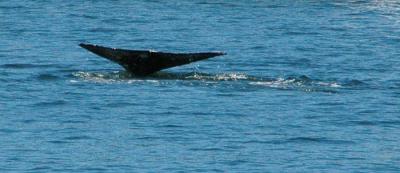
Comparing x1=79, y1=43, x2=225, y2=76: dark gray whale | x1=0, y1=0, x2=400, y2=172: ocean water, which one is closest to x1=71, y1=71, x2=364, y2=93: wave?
x1=0, y1=0, x2=400, y2=172: ocean water

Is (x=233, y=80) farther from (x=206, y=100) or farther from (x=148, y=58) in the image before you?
(x=206, y=100)

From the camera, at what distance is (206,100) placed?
145 feet

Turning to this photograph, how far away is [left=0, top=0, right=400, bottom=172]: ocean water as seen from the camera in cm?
3644

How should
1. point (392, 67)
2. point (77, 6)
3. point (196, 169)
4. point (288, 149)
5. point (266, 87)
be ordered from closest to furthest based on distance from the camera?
point (196, 169)
point (288, 149)
point (266, 87)
point (392, 67)
point (77, 6)

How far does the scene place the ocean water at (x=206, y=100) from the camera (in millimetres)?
36438

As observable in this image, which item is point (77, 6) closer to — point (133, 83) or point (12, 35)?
point (12, 35)

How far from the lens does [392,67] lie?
2064 inches

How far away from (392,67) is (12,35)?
50.2 ft

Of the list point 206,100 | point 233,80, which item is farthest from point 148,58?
point 206,100

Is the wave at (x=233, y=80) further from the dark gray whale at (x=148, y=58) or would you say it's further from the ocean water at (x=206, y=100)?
the dark gray whale at (x=148, y=58)

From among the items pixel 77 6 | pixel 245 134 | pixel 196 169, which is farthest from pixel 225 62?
pixel 77 6

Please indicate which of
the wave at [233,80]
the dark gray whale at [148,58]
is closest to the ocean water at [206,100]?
the wave at [233,80]

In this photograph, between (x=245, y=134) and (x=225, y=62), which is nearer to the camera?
(x=245, y=134)

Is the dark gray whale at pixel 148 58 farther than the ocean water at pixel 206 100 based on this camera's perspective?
Yes
